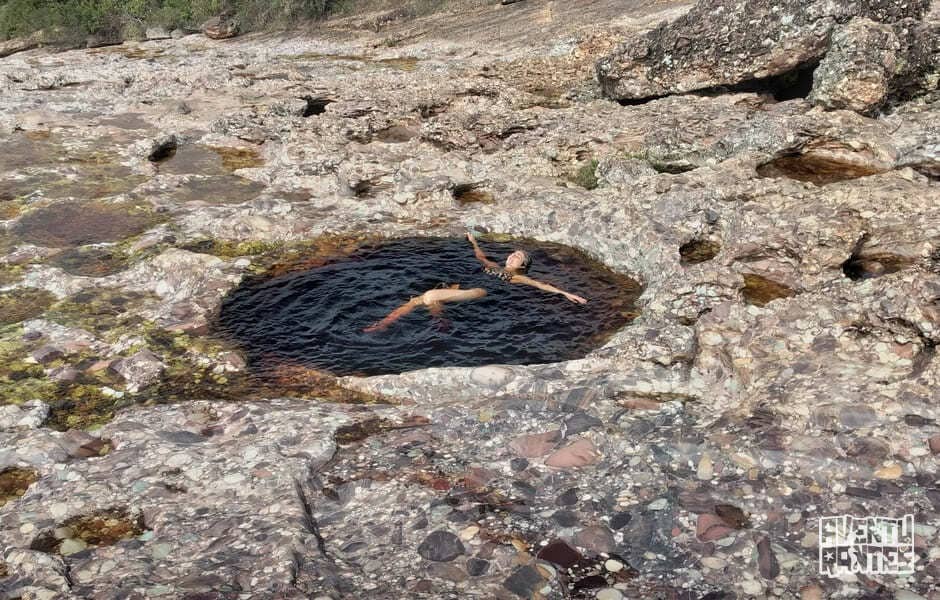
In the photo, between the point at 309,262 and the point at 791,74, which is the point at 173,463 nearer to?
the point at 309,262

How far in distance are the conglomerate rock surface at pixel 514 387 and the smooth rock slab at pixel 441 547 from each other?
24mm

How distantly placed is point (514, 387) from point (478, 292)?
463 centimetres

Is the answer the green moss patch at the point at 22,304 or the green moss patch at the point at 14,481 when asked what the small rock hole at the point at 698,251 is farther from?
the green moss patch at the point at 22,304

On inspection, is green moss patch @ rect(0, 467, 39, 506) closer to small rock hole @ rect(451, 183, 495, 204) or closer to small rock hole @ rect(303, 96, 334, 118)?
small rock hole @ rect(451, 183, 495, 204)

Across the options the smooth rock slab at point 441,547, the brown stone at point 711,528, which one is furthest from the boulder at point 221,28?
the brown stone at point 711,528

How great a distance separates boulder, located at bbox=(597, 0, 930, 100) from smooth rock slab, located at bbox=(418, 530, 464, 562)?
19945mm

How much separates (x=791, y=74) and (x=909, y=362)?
17.5 meters

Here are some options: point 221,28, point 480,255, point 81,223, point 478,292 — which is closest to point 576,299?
point 478,292

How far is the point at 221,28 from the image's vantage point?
195 ft

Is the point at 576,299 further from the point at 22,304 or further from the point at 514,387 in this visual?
the point at 22,304

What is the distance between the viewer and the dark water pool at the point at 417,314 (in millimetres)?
12992

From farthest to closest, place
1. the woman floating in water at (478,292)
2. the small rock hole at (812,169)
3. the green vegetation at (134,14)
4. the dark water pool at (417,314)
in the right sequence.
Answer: the green vegetation at (134,14) < the small rock hole at (812,169) < the woman floating in water at (478,292) < the dark water pool at (417,314)

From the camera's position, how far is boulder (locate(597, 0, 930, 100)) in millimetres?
22078

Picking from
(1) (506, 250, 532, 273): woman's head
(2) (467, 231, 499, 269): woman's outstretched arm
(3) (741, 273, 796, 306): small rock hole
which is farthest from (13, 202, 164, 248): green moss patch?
(3) (741, 273, 796, 306): small rock hole
